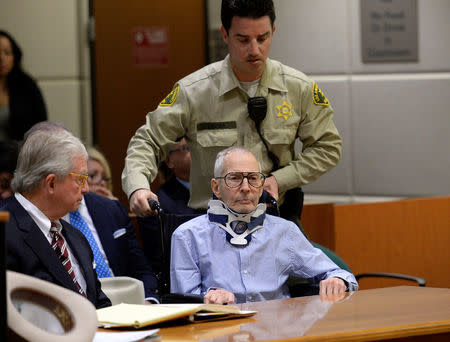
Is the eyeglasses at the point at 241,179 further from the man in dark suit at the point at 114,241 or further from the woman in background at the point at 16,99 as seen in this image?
the woman in background at the point at 16,99

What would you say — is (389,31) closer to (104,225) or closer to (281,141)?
(281,141)

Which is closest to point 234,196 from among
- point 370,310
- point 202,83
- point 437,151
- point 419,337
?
point 202,83

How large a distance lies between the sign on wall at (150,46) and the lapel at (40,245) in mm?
3585

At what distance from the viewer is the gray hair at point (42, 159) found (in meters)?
2.40

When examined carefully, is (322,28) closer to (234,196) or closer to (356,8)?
(356,8)

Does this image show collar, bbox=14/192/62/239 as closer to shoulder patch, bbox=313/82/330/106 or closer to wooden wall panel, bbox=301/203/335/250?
shoulder patch, bbox=313/82/330/106

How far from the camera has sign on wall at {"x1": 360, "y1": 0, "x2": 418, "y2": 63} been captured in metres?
4.75

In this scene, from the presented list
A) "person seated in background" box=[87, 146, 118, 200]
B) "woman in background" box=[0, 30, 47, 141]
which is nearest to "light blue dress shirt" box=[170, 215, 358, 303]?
"person seated in background" box=[87, 146, 118, 200]

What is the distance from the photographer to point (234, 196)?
113 inches

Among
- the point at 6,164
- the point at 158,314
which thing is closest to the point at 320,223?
the point at 6,164

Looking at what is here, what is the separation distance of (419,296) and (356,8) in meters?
2.79

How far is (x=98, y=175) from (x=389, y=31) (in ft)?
6.28

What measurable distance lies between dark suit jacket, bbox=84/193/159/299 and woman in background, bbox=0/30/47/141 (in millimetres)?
1631

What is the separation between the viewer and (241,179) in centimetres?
288
